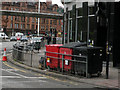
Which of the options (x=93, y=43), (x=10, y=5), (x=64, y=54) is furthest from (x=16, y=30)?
(x=64, y=54)

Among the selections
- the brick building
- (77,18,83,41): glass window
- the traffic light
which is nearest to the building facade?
(77,18,83,41): glass window

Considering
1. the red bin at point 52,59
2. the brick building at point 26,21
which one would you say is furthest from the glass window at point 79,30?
the brick building at point 26,21

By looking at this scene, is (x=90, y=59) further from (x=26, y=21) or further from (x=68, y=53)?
(x=26, y=21)

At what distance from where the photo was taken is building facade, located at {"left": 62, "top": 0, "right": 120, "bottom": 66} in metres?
15.8

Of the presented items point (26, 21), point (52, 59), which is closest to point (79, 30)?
point (52, 59)

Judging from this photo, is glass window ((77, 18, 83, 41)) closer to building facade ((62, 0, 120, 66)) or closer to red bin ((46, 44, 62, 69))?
building facade ((62, 0, 120, 66))

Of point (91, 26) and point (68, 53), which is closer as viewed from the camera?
point (68, 53)

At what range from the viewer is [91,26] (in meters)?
19.5

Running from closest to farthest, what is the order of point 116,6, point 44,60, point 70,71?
point 70,71 → point 44,60 → point 116,6

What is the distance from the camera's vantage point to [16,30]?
91250mm

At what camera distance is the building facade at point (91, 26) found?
621 inches

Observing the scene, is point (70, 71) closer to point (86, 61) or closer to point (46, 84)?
point (86, 61)

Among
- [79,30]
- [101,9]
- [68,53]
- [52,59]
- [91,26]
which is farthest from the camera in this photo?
[79,30]

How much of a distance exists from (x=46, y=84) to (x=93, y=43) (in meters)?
9.98
